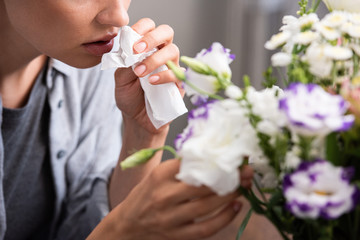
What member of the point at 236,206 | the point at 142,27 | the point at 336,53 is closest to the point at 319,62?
the point at 336,53

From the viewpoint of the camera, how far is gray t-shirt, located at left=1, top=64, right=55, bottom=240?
103 cm

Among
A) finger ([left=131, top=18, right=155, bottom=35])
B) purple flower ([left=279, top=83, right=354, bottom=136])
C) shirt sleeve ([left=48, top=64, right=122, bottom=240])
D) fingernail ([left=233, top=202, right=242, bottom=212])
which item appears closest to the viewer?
purple flower ([left=279, top=83, right=354, bottom=136])

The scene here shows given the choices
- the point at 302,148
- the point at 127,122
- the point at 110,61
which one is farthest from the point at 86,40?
the point at 302,148

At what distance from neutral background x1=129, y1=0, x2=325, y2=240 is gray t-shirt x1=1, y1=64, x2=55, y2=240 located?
82cm

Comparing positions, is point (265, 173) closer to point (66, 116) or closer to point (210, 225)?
point (210, 225)

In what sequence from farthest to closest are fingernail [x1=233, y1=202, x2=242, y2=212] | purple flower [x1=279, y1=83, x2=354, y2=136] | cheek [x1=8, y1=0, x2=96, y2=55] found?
cheek [x1=8, y1=0, x2=96, y2=55] → fingernail [x1=233, y1=202, x2=242, y2=212] → purple flower [x1=279, y1=83, x2=354, y2=136]

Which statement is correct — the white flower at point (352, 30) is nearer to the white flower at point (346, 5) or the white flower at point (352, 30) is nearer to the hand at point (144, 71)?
the white flower at point (346, 5)

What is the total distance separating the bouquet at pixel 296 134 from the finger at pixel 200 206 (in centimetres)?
2

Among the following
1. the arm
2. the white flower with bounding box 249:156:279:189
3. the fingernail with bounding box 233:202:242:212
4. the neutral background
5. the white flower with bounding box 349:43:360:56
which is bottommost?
the neutral background

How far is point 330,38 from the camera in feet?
1.15

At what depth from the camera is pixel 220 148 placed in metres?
0.33

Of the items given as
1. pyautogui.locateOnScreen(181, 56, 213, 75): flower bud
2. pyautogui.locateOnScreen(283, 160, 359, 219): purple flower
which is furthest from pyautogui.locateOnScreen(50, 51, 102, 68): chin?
pyautogui.locateOnScreen(283, 160, 359, 219): purple flower

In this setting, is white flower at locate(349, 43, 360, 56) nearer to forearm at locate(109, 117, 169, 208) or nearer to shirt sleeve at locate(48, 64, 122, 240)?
forearm at locate(109, 117, 169, 208)

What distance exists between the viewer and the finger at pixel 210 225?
377 millimetres
